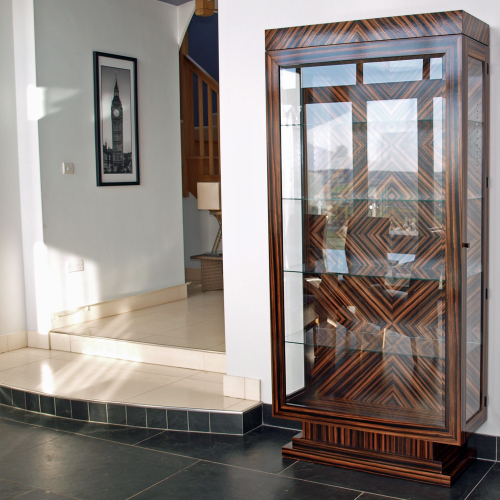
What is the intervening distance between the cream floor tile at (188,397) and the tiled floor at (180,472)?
166mm

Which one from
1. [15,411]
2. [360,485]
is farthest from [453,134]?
[15,411]

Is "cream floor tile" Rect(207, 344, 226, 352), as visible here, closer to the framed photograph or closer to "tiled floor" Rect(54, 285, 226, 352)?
"tiled floor" Rect(54, 285, 226, 352)

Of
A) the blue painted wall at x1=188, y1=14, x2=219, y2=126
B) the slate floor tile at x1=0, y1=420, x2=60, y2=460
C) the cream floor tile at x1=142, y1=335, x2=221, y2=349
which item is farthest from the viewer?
the blue painted wall at x1=188, y1=14, x2=219, y2=126

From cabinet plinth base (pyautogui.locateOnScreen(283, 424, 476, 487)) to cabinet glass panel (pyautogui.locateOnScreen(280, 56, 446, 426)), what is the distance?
0.15 m

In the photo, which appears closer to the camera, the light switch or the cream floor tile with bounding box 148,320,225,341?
the cream floor tile with bounding box 148,320,225,341

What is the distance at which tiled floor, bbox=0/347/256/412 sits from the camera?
3664mm

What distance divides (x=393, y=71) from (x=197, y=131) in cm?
482

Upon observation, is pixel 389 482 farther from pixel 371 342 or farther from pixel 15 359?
pixel 15 359

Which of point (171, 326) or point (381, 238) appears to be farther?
point (171, 326)

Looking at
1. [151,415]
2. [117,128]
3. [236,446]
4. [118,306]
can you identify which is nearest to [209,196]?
[117,128]

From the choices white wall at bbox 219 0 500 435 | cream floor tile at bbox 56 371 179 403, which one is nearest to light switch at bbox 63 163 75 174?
cream floor tile at bbox 56 371 179 403

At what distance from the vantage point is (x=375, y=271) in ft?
9.72

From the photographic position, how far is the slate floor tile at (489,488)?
268 centimetres

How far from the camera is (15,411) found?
13.0ft
